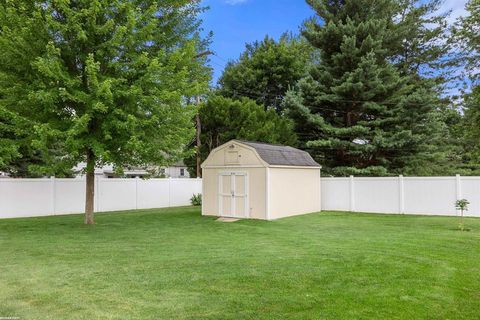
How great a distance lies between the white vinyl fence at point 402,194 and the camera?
13.0 m

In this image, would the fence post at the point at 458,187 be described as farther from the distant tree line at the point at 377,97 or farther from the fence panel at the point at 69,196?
the fence panel at the point at 69,196

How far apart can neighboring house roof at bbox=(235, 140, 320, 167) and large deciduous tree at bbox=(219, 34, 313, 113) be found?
12.3 metres

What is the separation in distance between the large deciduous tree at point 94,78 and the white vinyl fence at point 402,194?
25.0 ft

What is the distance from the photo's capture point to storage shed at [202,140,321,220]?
500 inches

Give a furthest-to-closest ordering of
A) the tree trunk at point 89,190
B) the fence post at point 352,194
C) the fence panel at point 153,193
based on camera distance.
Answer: the fence panel at point 153,193 < the fence post at point 352,194 < the tree trunk at point 89,190

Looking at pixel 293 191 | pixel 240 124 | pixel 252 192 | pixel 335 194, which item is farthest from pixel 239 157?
pixel 240 124

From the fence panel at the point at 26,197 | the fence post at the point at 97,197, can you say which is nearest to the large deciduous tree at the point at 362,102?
the fence post at the point at 97,197

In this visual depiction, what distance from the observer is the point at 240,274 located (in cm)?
550

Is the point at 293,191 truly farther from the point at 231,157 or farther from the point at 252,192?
the point at 231,157

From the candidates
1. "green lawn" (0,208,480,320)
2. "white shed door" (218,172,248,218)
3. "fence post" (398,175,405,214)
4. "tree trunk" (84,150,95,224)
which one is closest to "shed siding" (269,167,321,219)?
"white shed door" (218,172,248,218)

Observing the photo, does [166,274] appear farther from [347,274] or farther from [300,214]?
[300,214]

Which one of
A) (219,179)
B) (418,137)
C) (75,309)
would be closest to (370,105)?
(418,137)

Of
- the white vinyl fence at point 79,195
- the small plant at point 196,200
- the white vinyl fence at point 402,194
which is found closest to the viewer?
the white vinyl fence at point 402,194

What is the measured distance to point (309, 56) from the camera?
3053 centimetres
